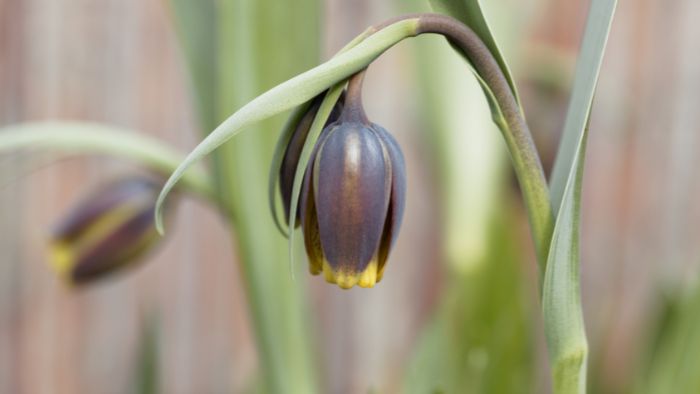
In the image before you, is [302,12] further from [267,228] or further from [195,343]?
[195,343]

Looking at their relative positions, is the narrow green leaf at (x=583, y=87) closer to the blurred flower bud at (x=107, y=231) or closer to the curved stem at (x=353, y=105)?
the curved stem at (x=353, y=105)

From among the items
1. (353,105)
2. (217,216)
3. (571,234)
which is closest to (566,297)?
(571,234)

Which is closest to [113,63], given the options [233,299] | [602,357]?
[233,299]

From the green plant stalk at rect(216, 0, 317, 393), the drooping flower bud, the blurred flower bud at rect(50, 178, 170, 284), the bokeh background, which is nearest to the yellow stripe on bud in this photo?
the drooping flower bud

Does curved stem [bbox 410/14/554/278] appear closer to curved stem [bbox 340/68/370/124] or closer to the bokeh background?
curved stem [bbox 340/68/370/124]

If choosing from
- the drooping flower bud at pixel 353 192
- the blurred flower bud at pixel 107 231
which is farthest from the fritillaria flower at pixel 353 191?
the blurred flower bud at pixel 107 231
